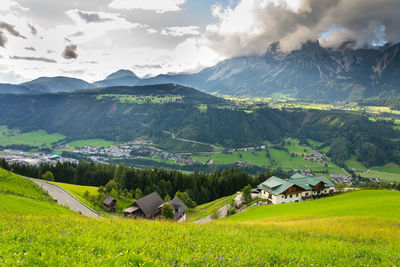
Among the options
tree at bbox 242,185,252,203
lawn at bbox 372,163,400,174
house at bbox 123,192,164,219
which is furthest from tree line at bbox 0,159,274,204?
lawn at bbox 372,163,400,174

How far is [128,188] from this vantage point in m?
80.8

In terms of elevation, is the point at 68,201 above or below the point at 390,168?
above

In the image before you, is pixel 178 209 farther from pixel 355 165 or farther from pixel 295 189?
pixel 355 165

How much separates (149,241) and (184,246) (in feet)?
4.74

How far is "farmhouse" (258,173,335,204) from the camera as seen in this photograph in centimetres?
5881

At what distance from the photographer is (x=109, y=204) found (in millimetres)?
62438

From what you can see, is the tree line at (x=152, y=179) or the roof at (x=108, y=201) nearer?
the roof at (x=108, y=201)

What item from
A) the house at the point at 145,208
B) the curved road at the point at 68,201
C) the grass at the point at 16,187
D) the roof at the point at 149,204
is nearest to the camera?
the grass at the point at 16,187

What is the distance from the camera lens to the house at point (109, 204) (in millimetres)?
62438

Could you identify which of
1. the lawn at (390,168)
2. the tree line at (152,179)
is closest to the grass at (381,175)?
the lawn at (390,168)

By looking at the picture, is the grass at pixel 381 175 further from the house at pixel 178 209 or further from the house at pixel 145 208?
the house at pixel 145 208

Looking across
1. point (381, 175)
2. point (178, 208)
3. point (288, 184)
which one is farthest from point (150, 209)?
point (381, 175)

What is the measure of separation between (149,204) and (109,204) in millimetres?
12084

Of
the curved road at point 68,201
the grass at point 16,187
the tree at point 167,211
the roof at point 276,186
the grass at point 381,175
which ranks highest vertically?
the grass at point 16,187
